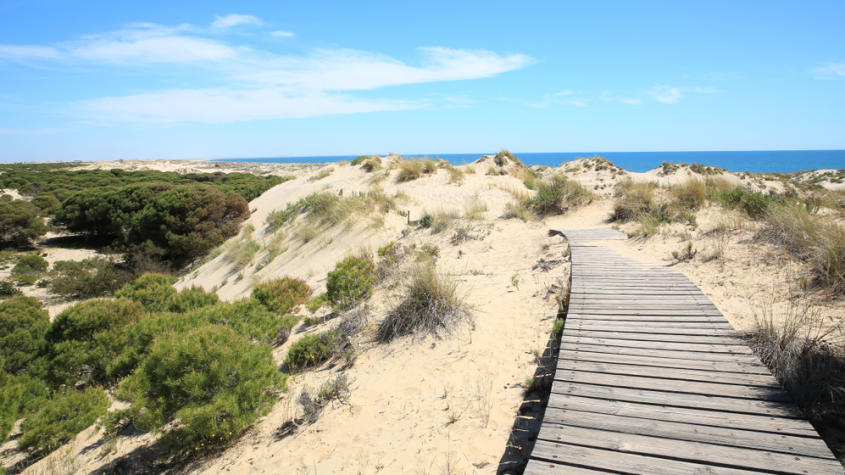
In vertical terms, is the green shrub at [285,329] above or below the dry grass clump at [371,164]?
below

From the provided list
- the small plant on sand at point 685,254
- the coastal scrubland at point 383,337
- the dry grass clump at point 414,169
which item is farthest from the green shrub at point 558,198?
the dry grass clump at point 414,169

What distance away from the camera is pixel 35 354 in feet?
23.4

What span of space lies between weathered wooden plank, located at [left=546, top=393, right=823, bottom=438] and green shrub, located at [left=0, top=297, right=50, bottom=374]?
28.6 feet

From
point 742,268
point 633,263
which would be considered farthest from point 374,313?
point 742,268

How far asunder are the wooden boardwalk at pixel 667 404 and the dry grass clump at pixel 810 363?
281 mm

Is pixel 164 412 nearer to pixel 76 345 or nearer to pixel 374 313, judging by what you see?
pixel 374 313

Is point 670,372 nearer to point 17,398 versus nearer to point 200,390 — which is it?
point 200,390

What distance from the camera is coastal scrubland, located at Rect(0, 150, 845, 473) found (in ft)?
12.3

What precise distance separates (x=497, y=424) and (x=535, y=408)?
0.39 m

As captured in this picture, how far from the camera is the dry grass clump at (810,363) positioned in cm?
300

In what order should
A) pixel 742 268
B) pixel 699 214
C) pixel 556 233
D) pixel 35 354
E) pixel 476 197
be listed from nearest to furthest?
pixel 742 268 → pixel 35 354 → pixel 699 214 → pixel 556 233 → pixel 476 197

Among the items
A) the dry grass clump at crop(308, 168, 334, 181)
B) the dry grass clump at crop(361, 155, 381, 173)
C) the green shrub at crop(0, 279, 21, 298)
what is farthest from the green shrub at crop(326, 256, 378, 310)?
the green shrub at crop(0, 279, 21, 298)

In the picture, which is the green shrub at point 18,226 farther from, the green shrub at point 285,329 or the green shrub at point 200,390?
the green shrub at point 200,390

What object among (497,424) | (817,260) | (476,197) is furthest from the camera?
(476,197)
